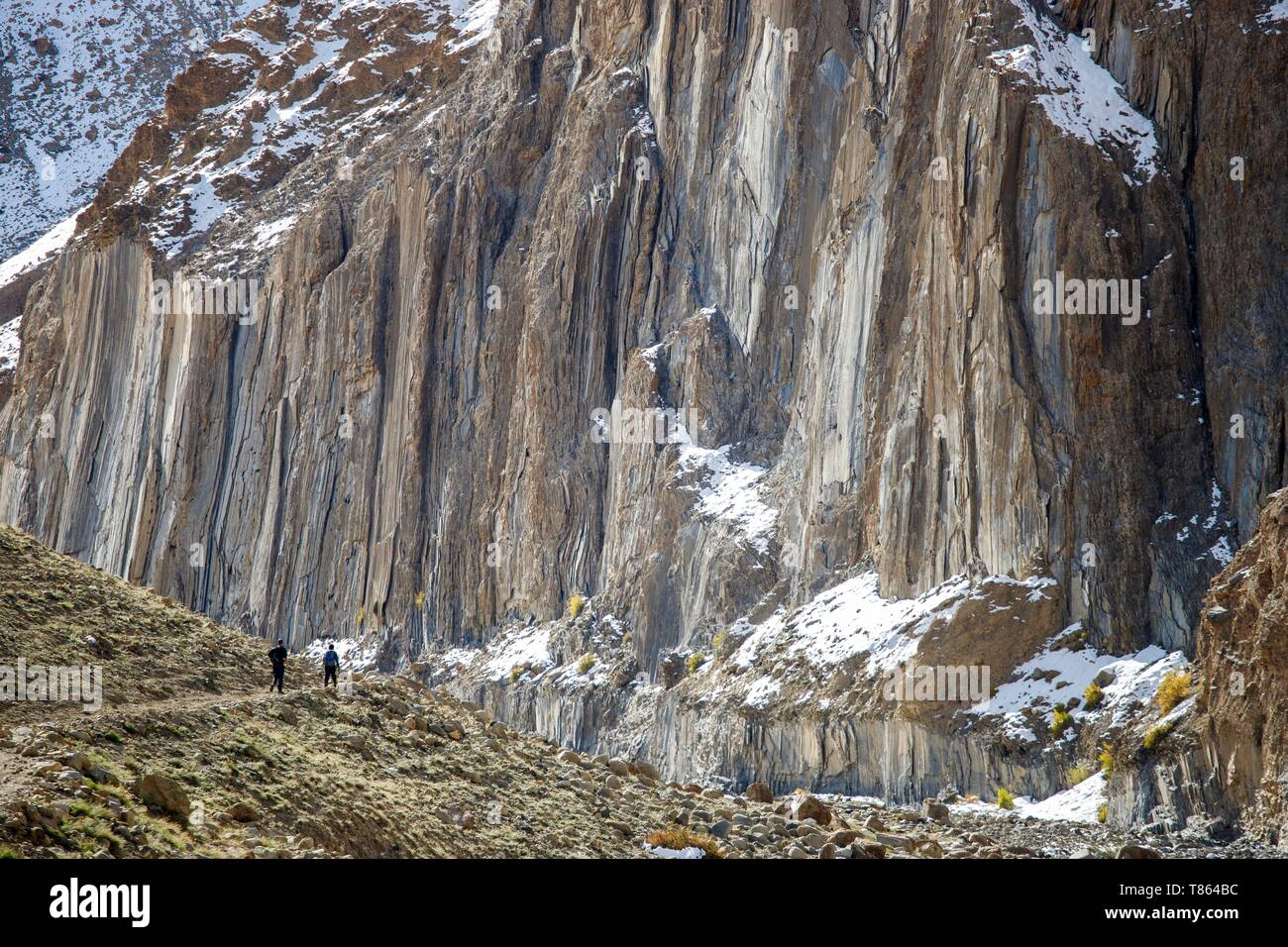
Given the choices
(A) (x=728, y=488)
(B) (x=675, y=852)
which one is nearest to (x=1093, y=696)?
(B) (x=675, y=852)

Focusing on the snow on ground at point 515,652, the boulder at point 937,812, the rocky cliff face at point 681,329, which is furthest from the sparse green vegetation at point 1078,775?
the snow on ground at point 515,652

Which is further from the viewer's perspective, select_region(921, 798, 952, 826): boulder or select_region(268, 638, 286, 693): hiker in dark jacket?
select_region(921, 798, 952, 826): boulder

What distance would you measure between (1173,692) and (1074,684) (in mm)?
4960

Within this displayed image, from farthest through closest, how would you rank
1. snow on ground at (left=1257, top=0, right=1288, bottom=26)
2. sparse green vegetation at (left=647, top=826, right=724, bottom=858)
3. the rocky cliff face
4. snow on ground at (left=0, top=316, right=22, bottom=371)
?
1. snow on ground at (left=0, top=316, right=22, bottom=371)
2. snow on ground at (left=1257, top=0, right=1288, bottom=26)
3. the rocky cliff face
4. sparse green vegetation at (left=647, top=826, right=724, bottom=858)

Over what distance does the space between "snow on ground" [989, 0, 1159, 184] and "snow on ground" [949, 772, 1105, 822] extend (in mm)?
20261

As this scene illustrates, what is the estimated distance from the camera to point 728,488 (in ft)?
217

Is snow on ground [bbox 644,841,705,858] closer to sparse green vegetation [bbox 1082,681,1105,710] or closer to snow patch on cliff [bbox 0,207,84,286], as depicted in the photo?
sparse green vegetation [bbox 1082,681,1105,710]

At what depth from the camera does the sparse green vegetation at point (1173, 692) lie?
36.7 meters

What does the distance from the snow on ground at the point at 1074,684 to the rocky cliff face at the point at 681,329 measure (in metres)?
0.67

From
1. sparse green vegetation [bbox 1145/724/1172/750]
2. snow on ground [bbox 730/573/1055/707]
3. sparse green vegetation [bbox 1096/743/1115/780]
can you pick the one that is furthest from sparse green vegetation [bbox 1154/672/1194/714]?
snow on ground [bbox 730/573/1055/707]

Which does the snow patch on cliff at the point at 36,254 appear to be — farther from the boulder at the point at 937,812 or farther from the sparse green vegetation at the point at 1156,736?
the sparse green vegetation at the point at 1156,736

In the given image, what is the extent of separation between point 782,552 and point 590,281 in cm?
2540

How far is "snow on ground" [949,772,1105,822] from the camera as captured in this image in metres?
37.3

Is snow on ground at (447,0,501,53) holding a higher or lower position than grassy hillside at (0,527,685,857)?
higher
